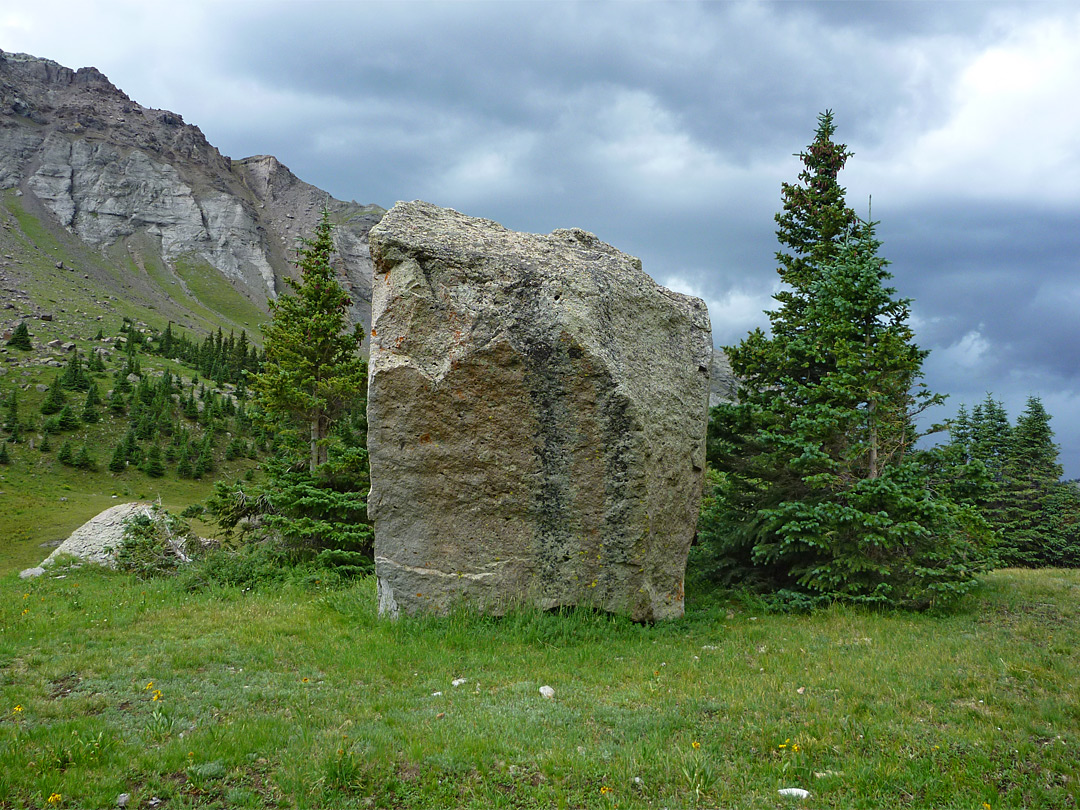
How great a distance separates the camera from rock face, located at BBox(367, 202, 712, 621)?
1141 centimetres

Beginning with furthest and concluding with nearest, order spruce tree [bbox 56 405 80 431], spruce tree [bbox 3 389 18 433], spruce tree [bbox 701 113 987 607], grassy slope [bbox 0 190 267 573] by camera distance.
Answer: spruce tree [bbox 56 405 80 431], spruce tree [bbox 3 389 18 433], grassy slope [bbox 0 190 267 573], spruce tree [bbox 701 113 987 607]

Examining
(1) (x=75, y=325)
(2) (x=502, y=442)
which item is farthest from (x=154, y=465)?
(1) (x=75, y=325)

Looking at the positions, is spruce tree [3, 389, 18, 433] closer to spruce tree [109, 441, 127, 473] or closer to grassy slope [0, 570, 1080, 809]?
spruce tree [109, 441, 127, 473]

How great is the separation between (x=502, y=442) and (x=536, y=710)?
504 centimetres

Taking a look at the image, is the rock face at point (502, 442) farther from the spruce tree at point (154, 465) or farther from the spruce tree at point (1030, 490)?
the spruce tree at point (154, 465)

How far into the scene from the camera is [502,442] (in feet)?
37.7

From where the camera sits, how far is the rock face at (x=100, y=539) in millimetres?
19953

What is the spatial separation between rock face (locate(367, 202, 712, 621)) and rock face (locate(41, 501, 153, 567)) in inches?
531

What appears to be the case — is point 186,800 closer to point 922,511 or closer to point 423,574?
point 423,574

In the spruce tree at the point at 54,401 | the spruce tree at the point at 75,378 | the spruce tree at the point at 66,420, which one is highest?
the spruce tree at the point at 75,378

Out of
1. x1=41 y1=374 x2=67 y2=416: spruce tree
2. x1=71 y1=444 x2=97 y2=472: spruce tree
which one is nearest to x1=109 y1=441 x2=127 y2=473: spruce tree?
x1=71 y1=444 x2=97 y2=472: spruce tree

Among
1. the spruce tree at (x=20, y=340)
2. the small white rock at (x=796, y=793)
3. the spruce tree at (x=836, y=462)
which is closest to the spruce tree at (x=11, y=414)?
the spruce tree at (x=20, y=340)

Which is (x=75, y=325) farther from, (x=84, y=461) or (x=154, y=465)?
(x=154, y=465)

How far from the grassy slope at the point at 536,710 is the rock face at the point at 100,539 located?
329 inches
